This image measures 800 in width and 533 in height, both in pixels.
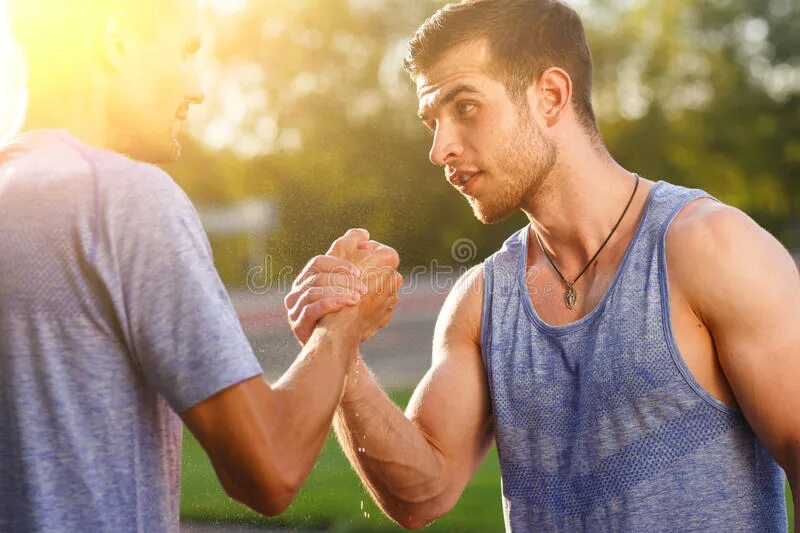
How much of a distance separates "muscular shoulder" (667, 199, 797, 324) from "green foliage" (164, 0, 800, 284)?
68.7 ft

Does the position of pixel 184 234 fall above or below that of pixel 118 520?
above

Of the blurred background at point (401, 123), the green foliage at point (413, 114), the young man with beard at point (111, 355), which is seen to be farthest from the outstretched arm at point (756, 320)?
the green foliage at point (413, 114)

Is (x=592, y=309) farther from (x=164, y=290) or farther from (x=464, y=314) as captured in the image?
(x=164, y=290)

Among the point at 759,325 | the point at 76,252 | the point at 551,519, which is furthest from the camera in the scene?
the point at 551,519

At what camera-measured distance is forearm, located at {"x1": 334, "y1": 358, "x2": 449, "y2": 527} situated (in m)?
2.73

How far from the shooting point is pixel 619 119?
29.2 metres

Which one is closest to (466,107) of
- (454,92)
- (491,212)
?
(454,92)

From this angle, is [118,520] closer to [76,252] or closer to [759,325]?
[76,252]

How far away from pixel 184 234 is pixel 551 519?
1289 mm

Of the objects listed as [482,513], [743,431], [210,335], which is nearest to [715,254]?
[743,431]

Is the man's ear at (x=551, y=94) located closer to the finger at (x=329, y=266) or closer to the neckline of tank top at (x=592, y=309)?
the neckline of tank top at (x=592, y=309)

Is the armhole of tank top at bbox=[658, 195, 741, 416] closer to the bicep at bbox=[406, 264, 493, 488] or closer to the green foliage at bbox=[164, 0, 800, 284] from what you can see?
the bicep at bbox=[406, 264, 493, 488]

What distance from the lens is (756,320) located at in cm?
236

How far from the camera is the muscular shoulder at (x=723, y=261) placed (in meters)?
2.38
